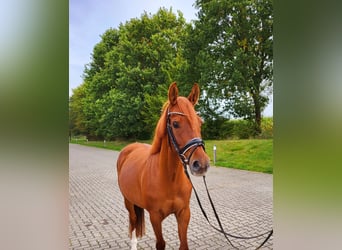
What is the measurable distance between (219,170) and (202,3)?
1.30 meters

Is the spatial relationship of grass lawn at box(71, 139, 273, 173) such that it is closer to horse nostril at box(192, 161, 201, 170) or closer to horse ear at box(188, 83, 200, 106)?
horse ear at box(188, 83, 200, 106)

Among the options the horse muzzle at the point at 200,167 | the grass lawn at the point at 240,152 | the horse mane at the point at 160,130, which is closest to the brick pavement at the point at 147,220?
the grass lawn at the point at 240,152

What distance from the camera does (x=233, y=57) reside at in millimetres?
1872

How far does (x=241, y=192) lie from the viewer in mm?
2264

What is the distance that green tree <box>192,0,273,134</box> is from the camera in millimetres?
1729

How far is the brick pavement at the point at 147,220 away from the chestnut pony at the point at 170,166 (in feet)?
0.76

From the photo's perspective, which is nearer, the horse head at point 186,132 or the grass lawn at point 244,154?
the horse head at point 186,132

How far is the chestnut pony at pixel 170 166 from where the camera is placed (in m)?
1.28

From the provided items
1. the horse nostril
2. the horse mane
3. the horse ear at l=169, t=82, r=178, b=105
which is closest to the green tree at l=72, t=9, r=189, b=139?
the horse mane

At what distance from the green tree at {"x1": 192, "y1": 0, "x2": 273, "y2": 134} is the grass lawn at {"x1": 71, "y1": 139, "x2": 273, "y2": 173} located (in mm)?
142

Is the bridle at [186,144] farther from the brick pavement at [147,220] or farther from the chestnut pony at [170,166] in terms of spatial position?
the brick pavement at [147,220]
